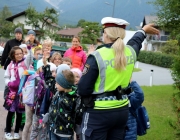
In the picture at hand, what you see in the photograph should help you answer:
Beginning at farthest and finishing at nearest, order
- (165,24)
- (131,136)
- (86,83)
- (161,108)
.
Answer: (165,24), (161,108), (131,136), (86,83)

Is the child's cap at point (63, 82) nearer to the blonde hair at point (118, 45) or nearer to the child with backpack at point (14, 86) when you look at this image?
the blonde hair at point (118, 45)

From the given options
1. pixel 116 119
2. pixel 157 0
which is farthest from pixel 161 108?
pixel 116 119

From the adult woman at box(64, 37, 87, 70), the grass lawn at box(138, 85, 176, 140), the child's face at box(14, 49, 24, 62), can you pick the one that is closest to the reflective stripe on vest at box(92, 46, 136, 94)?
the grass lawn at box(138, 85, 176, 140)

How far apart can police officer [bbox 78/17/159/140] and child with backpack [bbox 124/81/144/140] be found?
81 centimetres

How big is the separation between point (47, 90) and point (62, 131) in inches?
29.7

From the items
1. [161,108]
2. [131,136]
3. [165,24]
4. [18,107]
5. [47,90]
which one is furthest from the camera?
[165,24]

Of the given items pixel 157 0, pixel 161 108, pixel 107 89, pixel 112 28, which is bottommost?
pixel 161 108

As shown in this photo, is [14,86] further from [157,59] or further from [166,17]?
[157,59]

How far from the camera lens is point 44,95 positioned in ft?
14.1

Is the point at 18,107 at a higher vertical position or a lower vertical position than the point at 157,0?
lower

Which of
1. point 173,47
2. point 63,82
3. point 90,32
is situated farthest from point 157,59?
point 63,82

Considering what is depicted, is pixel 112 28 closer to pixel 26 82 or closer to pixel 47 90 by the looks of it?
pixel 47 90

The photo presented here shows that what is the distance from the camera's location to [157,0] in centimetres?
1154

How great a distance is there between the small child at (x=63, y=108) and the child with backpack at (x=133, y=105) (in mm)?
707
